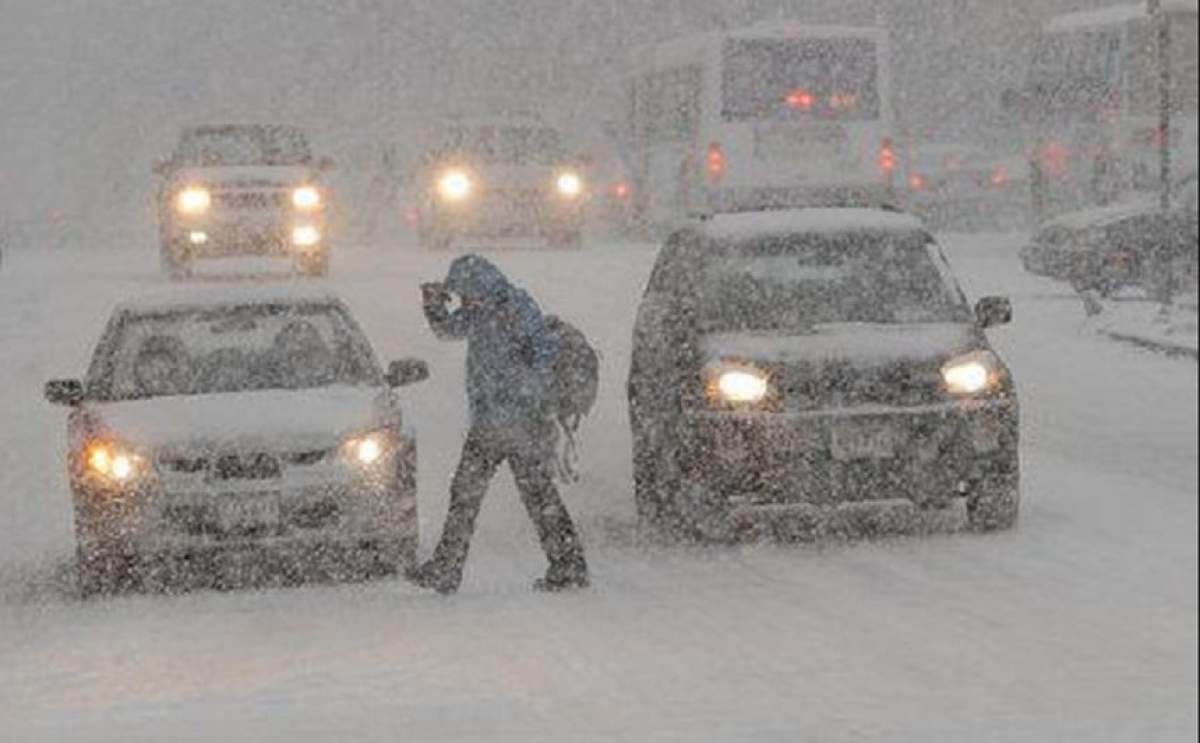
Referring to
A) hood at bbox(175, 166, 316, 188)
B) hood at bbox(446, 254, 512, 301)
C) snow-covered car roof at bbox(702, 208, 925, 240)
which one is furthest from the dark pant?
hood at bbox(175, 166, 316, 188)

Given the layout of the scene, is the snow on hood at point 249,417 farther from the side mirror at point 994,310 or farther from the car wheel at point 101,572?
the side mirror at point 994,310

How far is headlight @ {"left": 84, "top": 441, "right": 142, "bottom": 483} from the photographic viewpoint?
1177cm

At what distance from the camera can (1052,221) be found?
31953 mm

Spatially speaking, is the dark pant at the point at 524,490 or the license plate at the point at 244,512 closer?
the dark pant at the point at 524,490

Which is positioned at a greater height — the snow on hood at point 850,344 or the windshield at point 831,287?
the windshield at point 831,287

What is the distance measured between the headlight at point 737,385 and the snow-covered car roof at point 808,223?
116cm

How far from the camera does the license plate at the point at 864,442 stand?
12492mm

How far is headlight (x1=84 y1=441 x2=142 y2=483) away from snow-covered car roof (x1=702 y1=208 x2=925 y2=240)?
3482 millimetres

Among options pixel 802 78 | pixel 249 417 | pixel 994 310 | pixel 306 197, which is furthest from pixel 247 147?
pixel 249 417

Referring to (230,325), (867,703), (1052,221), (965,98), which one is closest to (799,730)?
(867,703)

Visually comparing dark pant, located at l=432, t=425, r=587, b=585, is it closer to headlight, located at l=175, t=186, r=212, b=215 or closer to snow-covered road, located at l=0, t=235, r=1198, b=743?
snow-covered road, located at l=0, t=235, r=1198, b=743

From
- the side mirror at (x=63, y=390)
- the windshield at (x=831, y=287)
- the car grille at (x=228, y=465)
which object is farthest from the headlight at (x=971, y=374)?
the side mirror at (x=63, y=390)

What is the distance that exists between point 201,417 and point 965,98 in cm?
5004

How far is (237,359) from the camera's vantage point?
1331 cm
